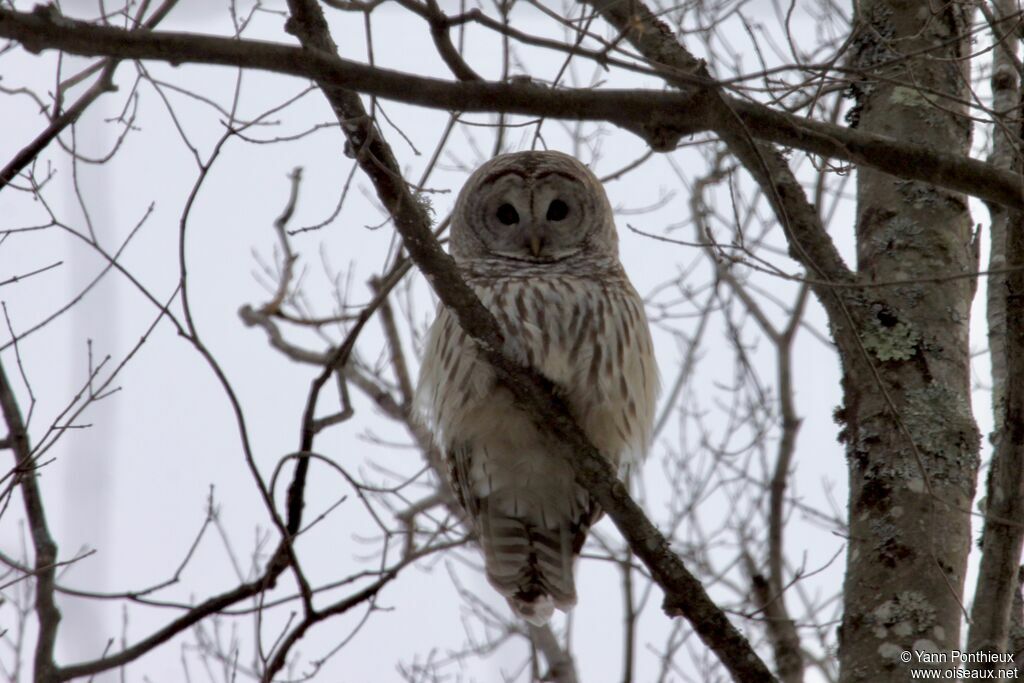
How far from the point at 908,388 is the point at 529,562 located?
6.21 ft

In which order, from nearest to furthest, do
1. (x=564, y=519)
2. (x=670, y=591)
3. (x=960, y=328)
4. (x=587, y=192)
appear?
1. (x=670, y=591)
2. (x=960, y=328)
3. (x=564, y=519)
4. (x=587, y=192)

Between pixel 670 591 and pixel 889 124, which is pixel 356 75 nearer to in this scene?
pixel 670 591

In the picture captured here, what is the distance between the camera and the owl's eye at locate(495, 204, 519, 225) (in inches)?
220

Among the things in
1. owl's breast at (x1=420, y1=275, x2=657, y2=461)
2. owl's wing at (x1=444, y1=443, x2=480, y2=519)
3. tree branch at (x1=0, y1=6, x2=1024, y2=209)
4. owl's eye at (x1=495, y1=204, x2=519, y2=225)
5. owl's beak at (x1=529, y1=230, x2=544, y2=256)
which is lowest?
tree branch at (x1=0, y1=6, x2=1024, y2=209)

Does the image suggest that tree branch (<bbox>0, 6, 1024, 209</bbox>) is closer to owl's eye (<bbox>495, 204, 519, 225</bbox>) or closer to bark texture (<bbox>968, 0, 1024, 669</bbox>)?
bark texture (<bbox>968, 0, 1024, 669</bbox>)

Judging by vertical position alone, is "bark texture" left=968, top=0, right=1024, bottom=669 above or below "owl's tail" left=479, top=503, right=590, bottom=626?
below

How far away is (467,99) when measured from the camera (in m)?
2.48

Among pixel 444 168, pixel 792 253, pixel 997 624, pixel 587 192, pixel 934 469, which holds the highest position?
pixel 444 168

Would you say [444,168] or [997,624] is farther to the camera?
[444,168]

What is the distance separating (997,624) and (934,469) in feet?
2.33

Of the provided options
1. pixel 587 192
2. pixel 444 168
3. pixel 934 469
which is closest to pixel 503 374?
pixel 934 469

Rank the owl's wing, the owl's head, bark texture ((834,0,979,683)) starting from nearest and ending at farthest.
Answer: bark texture ((834,0,979,683))
the owl's wing
the owl's head

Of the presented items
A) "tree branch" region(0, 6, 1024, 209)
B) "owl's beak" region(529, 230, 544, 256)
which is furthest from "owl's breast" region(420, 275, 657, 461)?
"tree branch" region(0, 6, 1024, 209)

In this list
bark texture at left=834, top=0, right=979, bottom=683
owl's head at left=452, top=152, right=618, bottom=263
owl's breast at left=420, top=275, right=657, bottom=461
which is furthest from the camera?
owl's head at left=452, top=152, right=618, bottom=263
